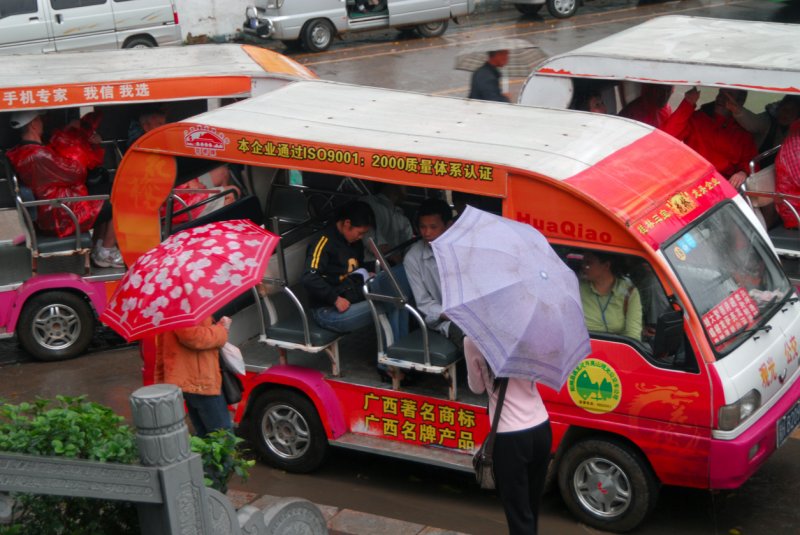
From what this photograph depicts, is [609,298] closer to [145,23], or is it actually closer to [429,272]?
[429,272]

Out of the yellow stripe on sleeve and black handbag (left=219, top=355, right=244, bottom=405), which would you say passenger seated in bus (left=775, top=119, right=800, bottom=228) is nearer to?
the yellow stripe on sleeve

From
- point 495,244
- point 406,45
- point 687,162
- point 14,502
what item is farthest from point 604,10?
point 14,502

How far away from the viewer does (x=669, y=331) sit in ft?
19.2

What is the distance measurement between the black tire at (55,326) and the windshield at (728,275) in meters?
5.21

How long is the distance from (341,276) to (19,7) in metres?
13.7

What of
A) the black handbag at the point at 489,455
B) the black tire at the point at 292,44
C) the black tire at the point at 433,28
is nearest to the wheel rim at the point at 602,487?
the black handbag at the point at 489,455

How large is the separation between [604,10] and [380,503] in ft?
61.2

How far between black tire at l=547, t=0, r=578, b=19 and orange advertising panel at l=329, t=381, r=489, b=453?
57.0 feet

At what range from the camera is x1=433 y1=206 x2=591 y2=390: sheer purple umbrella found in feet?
16.0

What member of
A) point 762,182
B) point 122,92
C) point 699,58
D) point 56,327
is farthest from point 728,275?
point 56,327

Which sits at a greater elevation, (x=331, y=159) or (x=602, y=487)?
(x=331, y=159)

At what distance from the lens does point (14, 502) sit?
4.28 meters

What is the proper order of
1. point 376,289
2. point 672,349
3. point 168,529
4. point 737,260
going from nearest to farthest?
point 168,529, point 672,349, point 737,260, point 376,289

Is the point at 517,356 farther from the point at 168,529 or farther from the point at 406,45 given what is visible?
the point at 406,45
